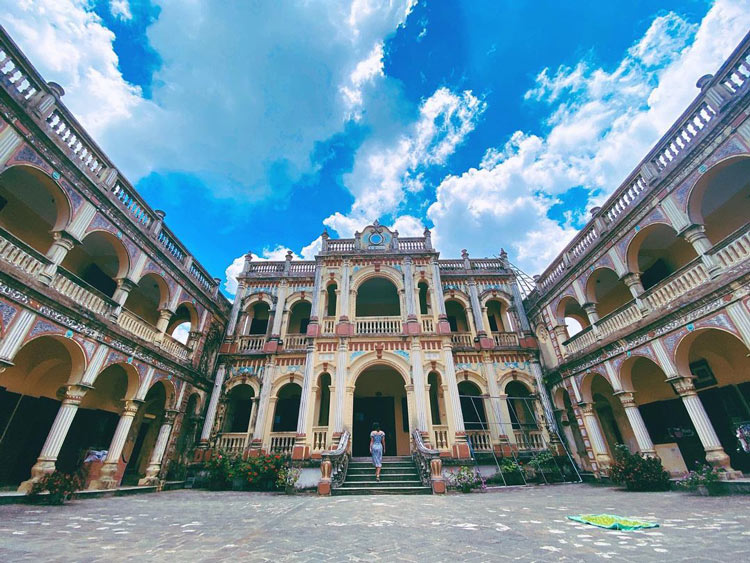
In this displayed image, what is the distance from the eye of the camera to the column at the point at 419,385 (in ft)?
41.5

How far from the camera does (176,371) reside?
1378cm

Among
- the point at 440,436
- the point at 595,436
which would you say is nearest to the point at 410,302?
the point at 440,436

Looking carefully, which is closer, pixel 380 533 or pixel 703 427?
pixel 380 533

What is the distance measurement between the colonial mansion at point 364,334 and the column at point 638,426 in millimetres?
78

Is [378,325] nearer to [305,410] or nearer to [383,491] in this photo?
[305,410]

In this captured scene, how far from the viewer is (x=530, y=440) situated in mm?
14141

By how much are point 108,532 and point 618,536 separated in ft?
23.7

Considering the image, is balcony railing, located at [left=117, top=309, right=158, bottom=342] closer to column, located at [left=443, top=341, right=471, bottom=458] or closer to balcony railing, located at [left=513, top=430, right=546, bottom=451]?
column, located at [left=443, top=341, right=471, bottom=458]

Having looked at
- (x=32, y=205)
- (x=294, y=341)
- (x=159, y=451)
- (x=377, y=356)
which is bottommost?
(x=159, y=451)

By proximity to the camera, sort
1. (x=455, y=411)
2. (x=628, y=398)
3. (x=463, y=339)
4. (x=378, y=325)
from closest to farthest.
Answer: (x=628, y=398) < (x=455, y=411) < (x=378, y=325) < (x=463, y=339)

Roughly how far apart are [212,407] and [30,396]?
20.2 ft

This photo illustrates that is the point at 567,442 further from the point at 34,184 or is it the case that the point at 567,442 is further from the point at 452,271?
the point at 34,184

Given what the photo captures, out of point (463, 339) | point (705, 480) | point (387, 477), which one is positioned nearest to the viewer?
point (705, 480)

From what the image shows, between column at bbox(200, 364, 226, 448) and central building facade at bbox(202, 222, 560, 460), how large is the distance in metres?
0.06
